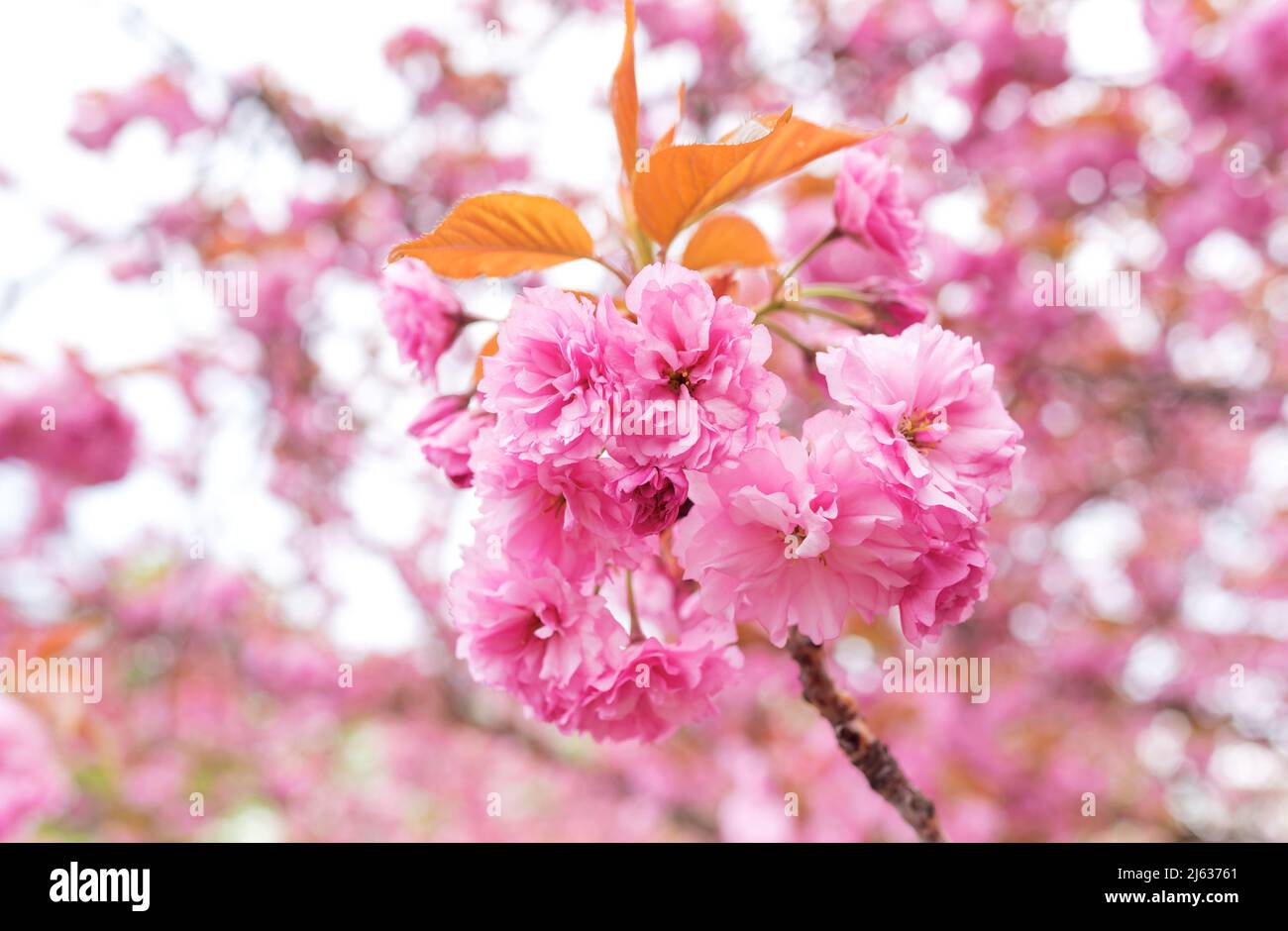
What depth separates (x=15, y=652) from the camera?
2045 mm

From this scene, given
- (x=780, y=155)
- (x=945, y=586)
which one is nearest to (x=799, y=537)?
(x=945, y=586)

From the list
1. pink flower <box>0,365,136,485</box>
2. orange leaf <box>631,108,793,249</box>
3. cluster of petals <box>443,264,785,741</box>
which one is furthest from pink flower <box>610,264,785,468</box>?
pink flower <box>0,365,136,485</box>

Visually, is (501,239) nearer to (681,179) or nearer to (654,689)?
(681,179)

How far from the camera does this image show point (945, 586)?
60 centimetres

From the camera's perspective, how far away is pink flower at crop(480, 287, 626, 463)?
57 cm

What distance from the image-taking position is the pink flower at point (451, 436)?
723 millimetres

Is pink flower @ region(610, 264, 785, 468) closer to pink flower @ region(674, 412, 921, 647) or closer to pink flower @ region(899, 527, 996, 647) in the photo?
pink flower @ region(674, 412, 921, 647)

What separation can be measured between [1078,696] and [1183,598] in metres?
0.79

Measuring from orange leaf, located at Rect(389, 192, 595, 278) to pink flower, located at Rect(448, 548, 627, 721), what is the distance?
0.81ft

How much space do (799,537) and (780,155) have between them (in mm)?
318

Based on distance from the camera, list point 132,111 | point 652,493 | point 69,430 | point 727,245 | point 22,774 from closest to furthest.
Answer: point 652,493 < point 727,245 < point 22,774 < point 69,430 < point 132,111

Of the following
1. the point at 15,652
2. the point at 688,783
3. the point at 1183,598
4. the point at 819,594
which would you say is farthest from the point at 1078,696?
the point at 15,652
